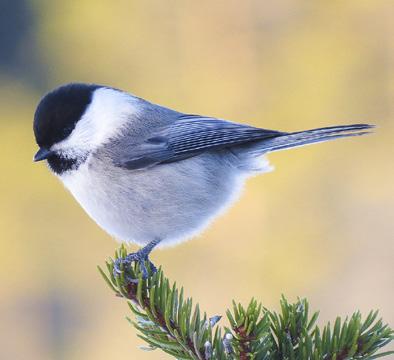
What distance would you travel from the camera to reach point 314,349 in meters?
0.94

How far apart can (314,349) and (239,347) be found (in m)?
0.11

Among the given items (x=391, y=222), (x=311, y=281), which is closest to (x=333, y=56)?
(x=391, y=222)

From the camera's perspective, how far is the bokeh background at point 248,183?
10.8ft

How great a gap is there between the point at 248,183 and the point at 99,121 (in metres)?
1.87

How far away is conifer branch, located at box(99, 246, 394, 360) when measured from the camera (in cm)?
92

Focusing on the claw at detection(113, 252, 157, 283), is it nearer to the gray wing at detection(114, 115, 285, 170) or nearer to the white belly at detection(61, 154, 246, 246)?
the white belly at detection(61, 154, 246, 246)

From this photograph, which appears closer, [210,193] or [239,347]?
[239,347]

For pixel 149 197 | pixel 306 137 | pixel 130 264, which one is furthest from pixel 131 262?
pixel 306 137

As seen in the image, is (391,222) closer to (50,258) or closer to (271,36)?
(271,36)

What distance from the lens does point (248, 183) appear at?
334 centimetres

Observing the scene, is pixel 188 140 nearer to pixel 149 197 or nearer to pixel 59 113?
pixel 149 197

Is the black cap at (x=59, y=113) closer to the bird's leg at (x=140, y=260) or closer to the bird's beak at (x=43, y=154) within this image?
the bird's beak at (x=43, y=154)

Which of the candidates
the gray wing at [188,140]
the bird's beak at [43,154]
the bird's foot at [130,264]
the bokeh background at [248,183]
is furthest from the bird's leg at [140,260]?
the bokeh background at [248,183]

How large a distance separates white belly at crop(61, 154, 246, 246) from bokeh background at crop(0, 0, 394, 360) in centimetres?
158
